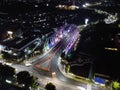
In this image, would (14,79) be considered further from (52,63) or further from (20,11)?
(20,11)

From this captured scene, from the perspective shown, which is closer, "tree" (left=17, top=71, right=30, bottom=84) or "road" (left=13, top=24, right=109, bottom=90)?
"tree" (left=17, top=71, right=30, bottom=84)

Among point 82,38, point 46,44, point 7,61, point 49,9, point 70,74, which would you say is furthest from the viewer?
point 49,9

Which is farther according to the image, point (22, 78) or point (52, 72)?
point (52, 72)

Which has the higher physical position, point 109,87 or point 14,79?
point 14,79

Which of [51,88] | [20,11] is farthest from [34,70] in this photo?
[20,11]

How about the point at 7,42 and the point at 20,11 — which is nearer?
the point at 7,42

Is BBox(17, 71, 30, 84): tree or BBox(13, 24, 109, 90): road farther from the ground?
BBox(17, 71, 30, 84): tree

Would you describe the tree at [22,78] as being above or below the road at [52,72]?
above

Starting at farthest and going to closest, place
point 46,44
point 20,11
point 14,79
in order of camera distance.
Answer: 1. point 20,11
2. point 46,44
3. point 14,79

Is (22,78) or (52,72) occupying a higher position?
(22,78)

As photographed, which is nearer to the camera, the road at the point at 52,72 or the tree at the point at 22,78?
the tree at the point at 22,78
